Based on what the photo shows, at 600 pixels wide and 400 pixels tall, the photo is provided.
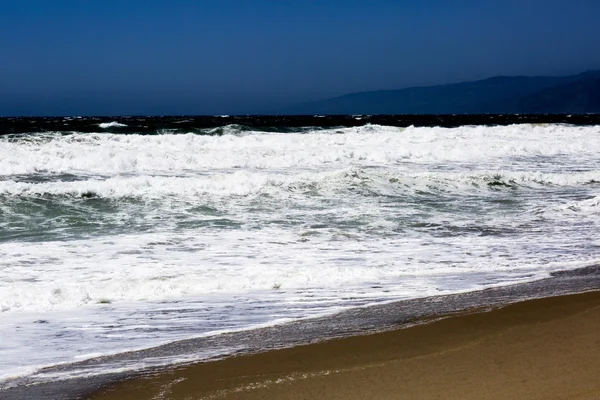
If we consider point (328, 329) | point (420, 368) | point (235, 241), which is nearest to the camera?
point (420, 368)

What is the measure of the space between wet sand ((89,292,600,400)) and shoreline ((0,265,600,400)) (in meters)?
0.12

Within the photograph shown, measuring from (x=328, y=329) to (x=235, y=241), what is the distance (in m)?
3.74

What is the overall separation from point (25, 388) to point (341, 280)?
3344mm

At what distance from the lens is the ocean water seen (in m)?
5.14

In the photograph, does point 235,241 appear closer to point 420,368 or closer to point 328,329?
point 328,329

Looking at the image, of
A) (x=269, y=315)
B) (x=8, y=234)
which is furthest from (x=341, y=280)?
(x=8, y=234)

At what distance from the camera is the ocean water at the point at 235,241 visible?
5145 millimetres

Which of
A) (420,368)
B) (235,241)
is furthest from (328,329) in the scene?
(235,241)

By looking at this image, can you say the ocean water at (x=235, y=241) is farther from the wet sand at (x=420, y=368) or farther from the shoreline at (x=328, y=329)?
the wet sand at (x=420, y=368)

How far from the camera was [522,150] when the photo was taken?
2312cm

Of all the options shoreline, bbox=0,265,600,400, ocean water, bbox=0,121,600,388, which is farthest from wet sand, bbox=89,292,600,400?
ocean water, bbox=0,121,600,388

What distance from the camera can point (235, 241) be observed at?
27.1 feet

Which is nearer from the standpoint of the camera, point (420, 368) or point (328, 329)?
point (420, 368)

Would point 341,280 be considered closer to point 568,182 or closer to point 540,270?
point 540,270
